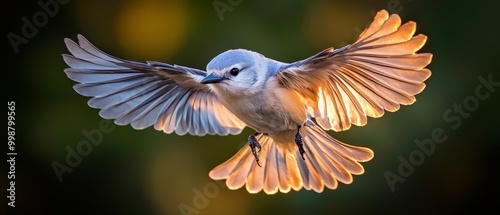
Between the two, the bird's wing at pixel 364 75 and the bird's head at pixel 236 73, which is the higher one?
the bird's head at pixel 236 73

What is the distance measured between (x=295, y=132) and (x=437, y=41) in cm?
120

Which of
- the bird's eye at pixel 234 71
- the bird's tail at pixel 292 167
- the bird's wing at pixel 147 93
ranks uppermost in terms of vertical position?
the bird's wing at pixel 147 93

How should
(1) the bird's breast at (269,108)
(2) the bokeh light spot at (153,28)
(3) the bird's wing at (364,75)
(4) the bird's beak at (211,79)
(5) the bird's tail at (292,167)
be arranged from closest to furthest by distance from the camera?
1. (3) the bird's wing at (364,75)
2. (4) the bird's beak at (211,79)
3. (1) the bird's breast at (269,108)
4. (5) the bird's tail at (292,167)
5. (2) the bokeh light spot at (153,28)

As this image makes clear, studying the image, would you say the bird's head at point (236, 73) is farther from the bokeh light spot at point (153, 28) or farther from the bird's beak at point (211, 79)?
the bokeh light spot at point (153, 28)

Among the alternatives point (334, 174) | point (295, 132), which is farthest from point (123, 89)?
point (334, 174)

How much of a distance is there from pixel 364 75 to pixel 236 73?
1.28 feet

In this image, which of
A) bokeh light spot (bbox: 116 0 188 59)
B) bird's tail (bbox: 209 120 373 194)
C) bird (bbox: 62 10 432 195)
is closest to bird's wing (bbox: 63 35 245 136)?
bird (bbox: 62 10 432 195)

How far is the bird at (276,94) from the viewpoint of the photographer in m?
2.15

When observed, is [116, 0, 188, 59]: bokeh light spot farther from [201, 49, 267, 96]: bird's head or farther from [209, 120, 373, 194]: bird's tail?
[201, 49, 267, 96]: bird's head

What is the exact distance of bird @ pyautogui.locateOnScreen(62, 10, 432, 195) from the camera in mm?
2148

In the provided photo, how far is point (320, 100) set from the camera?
2469 millimetres

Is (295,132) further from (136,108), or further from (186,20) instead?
(186,20)

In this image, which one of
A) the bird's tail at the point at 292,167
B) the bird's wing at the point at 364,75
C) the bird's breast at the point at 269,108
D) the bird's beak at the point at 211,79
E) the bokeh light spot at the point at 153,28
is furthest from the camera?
the bokeh light spot at the point at 153,28

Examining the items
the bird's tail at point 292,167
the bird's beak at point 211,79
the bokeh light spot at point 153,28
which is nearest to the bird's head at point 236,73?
the bird's beak at point 211,79
